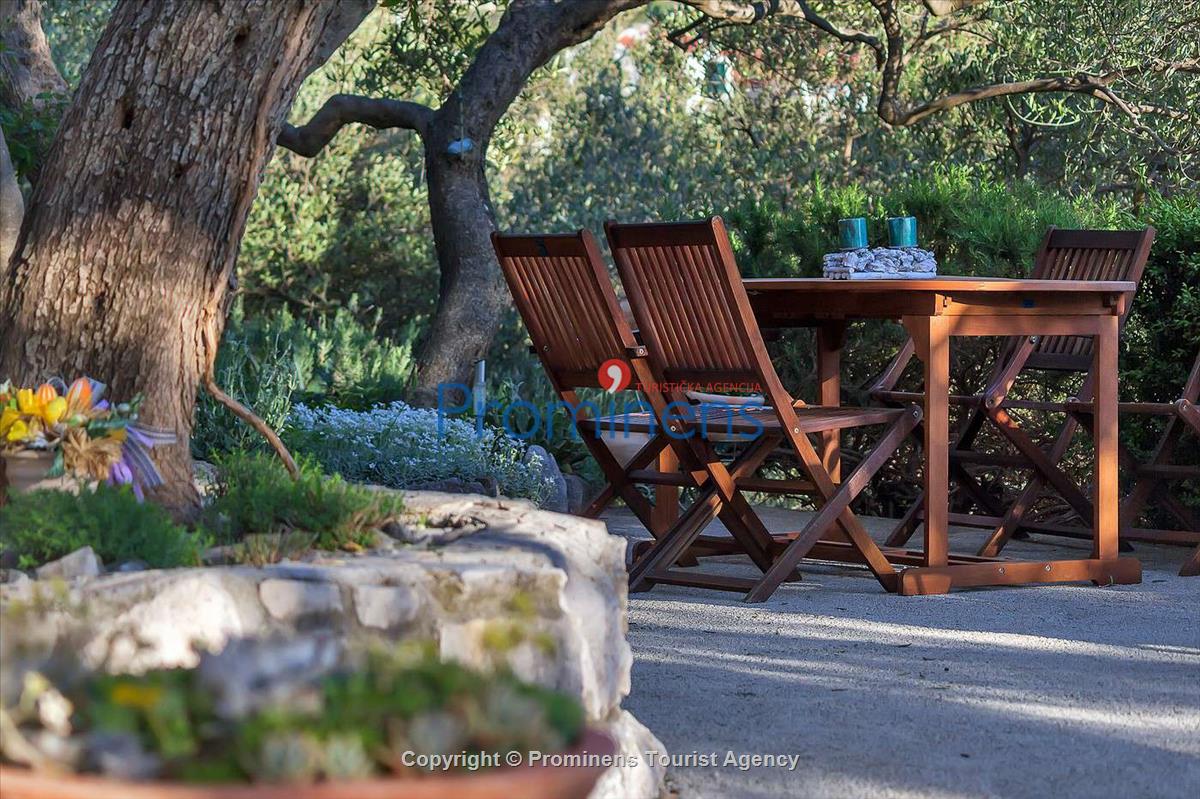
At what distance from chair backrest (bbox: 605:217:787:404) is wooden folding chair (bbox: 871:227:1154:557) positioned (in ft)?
4.03

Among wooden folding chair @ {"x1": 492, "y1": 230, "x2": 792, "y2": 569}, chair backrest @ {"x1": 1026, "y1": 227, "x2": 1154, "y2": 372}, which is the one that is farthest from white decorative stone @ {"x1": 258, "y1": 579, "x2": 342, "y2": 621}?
chair backrest @ {"x1": 1026, "y1": 227, "x2": 1154, "y2": 372}

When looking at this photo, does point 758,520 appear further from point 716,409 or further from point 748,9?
point 748,9

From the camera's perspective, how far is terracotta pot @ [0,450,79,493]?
2832mm

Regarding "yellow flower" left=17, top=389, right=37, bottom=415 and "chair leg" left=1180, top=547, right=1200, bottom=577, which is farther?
"chair leg" left=1180, top=547, right=1200, bottom=577

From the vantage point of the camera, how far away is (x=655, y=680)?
11.9ft

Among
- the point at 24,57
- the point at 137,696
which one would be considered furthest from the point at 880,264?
the point at 24,57

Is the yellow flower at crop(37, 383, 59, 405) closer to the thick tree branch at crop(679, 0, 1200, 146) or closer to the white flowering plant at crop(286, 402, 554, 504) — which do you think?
the white flowering plant at crop(286, 402, 554, 504)

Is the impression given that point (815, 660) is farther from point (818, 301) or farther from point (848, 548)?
point (818, 301)

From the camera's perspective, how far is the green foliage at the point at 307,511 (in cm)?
277

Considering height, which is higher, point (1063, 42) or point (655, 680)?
point (1063, 42)

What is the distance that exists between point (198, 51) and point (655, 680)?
182 cm

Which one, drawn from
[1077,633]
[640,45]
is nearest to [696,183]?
[640,45]
